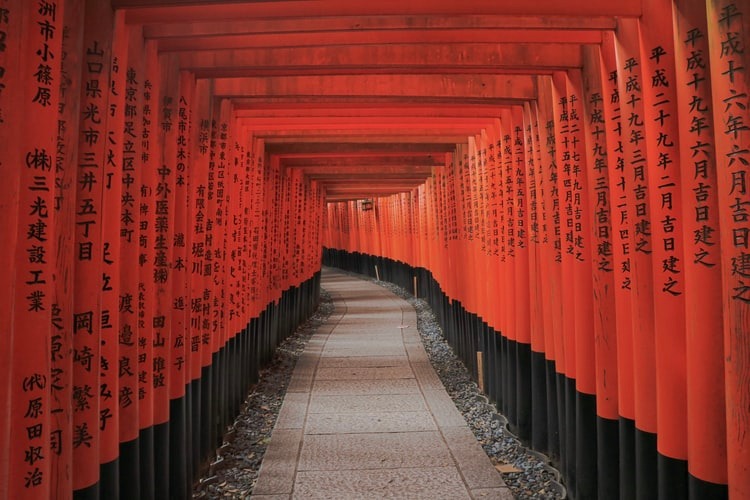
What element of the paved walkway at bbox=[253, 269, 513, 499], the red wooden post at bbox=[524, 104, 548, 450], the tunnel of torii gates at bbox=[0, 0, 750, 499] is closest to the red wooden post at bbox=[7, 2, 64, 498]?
the tunnel of torii gates at bbox=[0, 0, 750, 499]

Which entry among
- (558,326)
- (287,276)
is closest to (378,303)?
(287,276)

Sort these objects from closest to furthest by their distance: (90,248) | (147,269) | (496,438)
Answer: (90,248) → (147,269) → (496,438)

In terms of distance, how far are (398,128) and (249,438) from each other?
3633 mm

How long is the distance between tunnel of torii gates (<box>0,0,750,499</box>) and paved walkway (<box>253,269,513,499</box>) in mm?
634

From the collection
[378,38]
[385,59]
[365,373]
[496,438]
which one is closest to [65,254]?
[378,38]

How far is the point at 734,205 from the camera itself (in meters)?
2.12

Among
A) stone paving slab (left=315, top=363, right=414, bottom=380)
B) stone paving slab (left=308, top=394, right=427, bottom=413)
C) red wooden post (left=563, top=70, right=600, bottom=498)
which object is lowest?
stone paving slab (left=308, top=394, right=427, bottom=413)

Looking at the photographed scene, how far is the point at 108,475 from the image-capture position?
9.30 feet

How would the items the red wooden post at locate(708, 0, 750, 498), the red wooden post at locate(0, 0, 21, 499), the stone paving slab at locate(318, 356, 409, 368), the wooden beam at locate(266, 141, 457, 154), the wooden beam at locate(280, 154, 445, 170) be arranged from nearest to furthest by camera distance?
the red wooden post at locate(0, 0, 21, 499) → the red wooden post at locate(708, 0, 750, 498) → the stone paving slab at locate(318, 356, 409, 368) → the wooden beam at locate(266, 141, 457, 154) → the wooden beam at locate(280, 154, 445, 170)

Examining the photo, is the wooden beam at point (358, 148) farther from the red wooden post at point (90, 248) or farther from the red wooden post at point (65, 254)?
the red wooden post at point (65, 254)

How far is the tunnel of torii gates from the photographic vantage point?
84.1 inches

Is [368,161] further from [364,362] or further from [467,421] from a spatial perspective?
[467,421]

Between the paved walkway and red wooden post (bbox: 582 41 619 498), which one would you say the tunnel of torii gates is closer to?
red wooden post (bbox: 582 41 619 498)

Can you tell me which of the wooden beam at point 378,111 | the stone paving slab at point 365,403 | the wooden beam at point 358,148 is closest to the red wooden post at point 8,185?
the wooden beam at point 378,111
